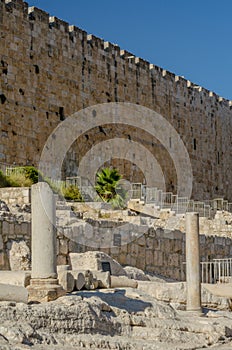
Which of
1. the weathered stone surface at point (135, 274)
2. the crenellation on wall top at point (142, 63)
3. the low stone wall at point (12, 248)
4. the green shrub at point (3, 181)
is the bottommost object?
the weathered stone surface at point (135, 274)

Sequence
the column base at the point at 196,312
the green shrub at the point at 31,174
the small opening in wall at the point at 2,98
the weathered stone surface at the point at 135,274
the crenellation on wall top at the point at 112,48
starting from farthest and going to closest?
the crenellation on wall top at the point at 112,48, the small opening in wall at the point at 2,98, the green shrub at the point at 31,174, the weathered stone surface at the point at 135,274, the column base at the point at 196,312

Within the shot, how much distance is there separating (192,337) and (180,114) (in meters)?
24.5

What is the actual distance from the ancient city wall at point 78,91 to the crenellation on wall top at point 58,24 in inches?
1.6

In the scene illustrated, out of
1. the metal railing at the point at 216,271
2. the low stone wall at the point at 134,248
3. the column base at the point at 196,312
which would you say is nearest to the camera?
the column base at the point at 196,312

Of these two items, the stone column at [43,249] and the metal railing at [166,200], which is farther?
the metal railing at [166,200]

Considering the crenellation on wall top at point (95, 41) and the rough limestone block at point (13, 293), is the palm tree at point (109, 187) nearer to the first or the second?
the crenellation on wall top at point (95, 41)

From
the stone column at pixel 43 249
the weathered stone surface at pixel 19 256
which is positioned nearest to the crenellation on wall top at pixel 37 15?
the weathered stone surface at pixel 19 256

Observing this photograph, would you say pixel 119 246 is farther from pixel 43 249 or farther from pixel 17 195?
pixel 43 249

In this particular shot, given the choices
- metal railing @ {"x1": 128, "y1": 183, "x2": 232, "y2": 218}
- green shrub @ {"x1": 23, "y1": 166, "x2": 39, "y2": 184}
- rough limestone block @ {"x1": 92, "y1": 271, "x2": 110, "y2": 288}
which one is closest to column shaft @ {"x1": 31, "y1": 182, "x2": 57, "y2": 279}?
rough limestone block @ {"x1": 92, "y1": 271, "x2": 110, "y2": 288}

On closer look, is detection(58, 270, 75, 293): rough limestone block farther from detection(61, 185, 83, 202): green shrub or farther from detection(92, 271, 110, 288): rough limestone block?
detection(61, 185, 83, 202): green shrub

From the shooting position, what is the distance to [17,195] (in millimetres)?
16641

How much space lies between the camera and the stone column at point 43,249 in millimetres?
8758

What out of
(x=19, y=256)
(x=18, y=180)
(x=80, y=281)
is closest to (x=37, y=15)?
(x=18, y=180)

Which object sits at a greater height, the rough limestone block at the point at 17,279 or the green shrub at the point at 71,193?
the green shrub at the point at 71,193
